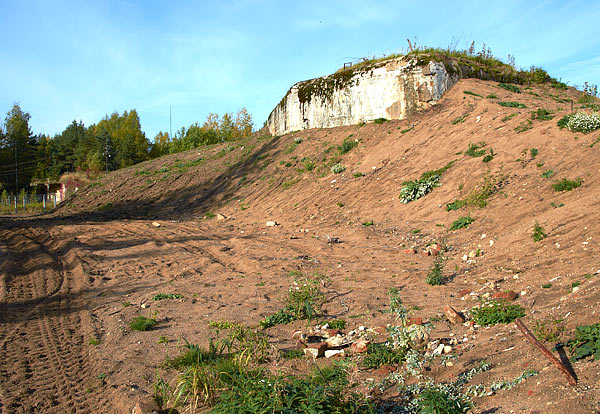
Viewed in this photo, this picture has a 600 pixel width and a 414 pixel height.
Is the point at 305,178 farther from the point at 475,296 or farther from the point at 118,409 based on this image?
the point at 118,409

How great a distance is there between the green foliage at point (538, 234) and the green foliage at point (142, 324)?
6.87m

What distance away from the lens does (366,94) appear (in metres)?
19.9

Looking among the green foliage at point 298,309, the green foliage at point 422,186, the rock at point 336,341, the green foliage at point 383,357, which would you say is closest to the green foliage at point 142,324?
the green foliage at point 298,309

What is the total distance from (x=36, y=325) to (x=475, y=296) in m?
6.69

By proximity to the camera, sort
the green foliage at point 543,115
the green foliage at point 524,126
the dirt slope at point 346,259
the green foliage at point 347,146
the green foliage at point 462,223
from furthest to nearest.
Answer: the green foliage at point 347,146
the green foliage at point 543,115
the green foliage at point 524,126
the green foliage at point 462,223
the dirt slope at point 346,259

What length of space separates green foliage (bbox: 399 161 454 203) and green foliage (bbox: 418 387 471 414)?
10228 mm

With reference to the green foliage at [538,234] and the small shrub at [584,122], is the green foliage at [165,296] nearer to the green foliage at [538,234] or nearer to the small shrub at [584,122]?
the green foliage at [538,234]

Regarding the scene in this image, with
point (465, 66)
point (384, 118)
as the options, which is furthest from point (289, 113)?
point (465, 66)

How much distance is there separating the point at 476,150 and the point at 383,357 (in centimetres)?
1050

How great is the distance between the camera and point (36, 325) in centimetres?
627

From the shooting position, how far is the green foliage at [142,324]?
5977 millimetres

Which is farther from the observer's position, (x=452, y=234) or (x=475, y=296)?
(x=452, y=234)

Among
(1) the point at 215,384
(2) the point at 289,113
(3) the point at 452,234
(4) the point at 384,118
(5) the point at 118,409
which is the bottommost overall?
(5) the point at 118,409

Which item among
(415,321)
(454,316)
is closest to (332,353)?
(415,321)
